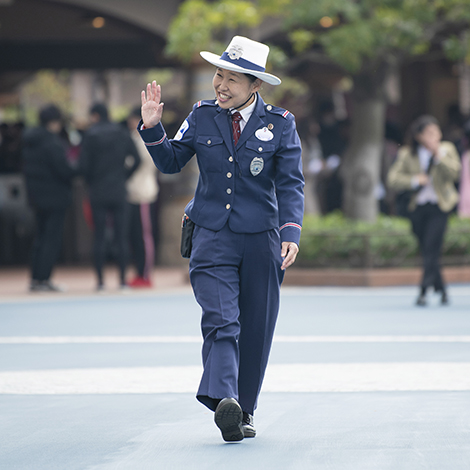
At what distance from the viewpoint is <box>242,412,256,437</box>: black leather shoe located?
4793mm

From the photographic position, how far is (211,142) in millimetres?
4750

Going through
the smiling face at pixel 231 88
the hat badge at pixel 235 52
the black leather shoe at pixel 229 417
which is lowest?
the black leather shoe at pixel 229 417

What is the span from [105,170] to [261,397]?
6.46 meters

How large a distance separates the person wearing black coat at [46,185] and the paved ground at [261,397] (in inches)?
70.9

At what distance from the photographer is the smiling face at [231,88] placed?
4738 millimetres

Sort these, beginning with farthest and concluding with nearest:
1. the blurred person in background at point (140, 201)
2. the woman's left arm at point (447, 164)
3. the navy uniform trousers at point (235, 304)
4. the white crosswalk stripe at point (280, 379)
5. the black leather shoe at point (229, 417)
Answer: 1. the blurred person in background at point (140, 201)
2. the woman's left arm at point (447, 164)
3. the white crosswalk stripe at point (280, 379)
4. the navy uniform trousers at point (235, 304)
5. the black leather shoe at point (229, 417)

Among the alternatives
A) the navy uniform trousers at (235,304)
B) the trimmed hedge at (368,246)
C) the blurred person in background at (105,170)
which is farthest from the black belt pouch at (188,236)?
the trimmed hedge at (368,246)

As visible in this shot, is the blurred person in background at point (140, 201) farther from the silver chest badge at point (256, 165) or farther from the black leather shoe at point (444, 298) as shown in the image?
the silver chest badge at point (256, 165)

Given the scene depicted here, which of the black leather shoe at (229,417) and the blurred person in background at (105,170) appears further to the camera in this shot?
the blurred person in background at (105,170)

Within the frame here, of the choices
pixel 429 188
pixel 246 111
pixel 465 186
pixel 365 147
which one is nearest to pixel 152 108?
pixel 246 111

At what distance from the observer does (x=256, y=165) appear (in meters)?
4.73

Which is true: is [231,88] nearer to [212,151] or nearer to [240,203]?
[212,151]

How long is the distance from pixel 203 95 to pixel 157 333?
7.32 meters

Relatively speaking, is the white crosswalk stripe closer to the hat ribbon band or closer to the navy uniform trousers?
the navy uniform trousers
